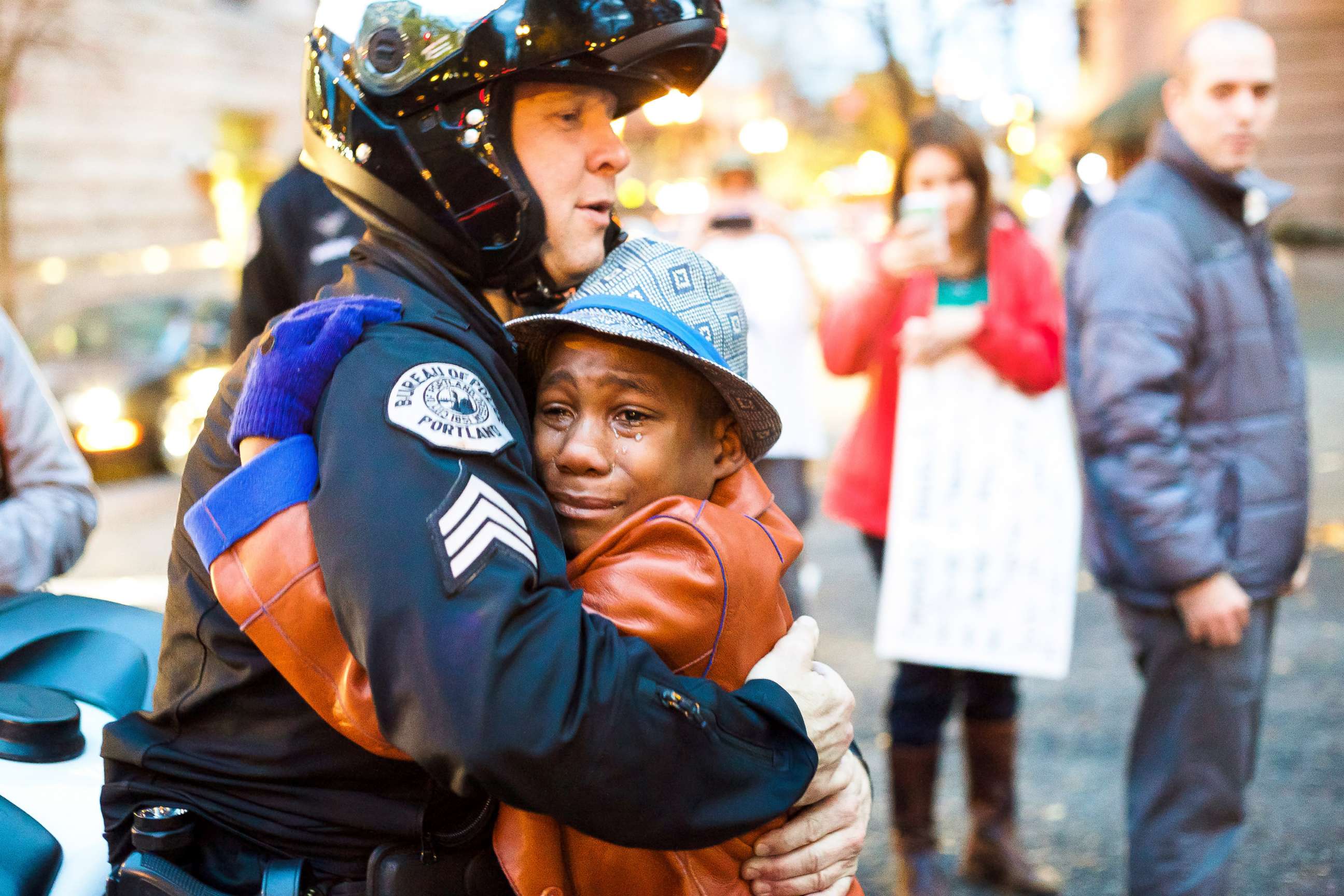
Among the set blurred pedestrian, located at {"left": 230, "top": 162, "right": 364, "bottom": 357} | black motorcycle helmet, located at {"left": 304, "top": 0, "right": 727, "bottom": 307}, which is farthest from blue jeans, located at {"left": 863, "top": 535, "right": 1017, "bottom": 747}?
black motorcycle helmet, located at {"left": 304, "top": 0, "right": 727, "bottom": 307}

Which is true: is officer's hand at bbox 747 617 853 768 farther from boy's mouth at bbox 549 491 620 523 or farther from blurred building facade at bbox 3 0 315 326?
blurred building facade at bbox 3 0 315 326

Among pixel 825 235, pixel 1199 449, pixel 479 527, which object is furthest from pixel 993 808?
pixel 825 235

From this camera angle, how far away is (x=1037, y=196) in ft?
69.6

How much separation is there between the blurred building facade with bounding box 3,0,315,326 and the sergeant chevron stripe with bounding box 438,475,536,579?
14.9m

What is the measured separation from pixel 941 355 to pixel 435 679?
10.0 ft

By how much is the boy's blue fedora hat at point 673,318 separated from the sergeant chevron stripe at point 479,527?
1.32ft

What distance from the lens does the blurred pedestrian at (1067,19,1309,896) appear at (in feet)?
10.7

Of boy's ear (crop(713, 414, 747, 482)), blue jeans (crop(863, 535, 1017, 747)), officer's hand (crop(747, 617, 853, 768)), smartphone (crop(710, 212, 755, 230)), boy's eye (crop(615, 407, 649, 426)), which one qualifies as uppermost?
smartphone (crop(710, 212, 755, 230))

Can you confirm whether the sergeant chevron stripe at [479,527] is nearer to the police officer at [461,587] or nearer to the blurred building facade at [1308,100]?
the police officer at [461,587]

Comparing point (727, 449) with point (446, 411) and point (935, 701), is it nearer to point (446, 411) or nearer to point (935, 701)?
point (446, 411)

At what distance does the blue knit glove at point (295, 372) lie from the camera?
150cm

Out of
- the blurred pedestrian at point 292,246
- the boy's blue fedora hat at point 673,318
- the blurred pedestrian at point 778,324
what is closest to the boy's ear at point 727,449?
the boy's blue fedora hat at point 673,318

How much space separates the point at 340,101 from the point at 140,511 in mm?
8928

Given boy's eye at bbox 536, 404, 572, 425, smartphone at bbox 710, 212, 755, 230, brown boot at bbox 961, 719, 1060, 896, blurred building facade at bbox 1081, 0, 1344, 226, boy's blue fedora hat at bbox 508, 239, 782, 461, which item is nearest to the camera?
boy's blue fedora hat at bbox 508, 239, 782, 461
